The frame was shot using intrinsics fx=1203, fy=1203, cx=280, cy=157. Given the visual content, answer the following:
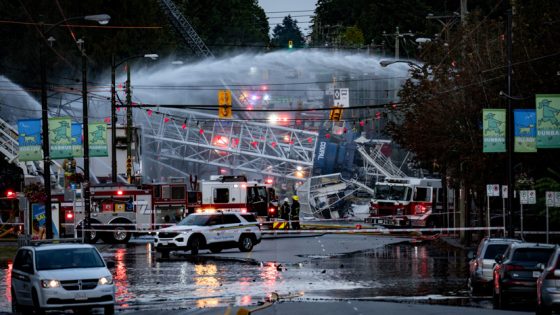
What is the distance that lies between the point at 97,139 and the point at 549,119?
2168 centimetres

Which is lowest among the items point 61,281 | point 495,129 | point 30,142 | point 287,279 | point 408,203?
point 287,279

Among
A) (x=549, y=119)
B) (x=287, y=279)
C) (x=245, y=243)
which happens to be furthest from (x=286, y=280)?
(x=245, y=243)

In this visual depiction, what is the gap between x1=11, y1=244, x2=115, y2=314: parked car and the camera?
81.4ft

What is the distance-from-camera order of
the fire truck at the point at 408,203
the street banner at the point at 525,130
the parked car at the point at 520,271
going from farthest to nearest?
the fire truck at the point at 408,203, the street banner at the point at 525,130, the parked car at the point at 520,271

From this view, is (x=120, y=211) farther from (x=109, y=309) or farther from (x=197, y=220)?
(x=109, y=309)

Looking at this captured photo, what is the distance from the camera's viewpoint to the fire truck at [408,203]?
67500 mm

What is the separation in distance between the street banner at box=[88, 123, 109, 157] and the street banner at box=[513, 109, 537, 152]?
19038 millimetres

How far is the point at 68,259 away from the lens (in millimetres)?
26125

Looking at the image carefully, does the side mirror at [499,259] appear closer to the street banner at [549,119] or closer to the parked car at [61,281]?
the parked car at [61,281]

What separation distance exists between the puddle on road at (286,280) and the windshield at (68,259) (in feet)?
4.86

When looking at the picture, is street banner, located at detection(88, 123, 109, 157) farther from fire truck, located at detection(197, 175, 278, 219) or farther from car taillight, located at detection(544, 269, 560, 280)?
car taillight, located at detection(544, 269, 560, 280)

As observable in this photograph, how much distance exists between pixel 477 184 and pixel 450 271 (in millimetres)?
13445

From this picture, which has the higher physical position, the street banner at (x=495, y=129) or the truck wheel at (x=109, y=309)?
the street banner at (x=495, y=129)

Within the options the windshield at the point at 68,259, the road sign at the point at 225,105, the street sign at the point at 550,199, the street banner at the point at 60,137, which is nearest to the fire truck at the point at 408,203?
the road sign at the point at 225,105
